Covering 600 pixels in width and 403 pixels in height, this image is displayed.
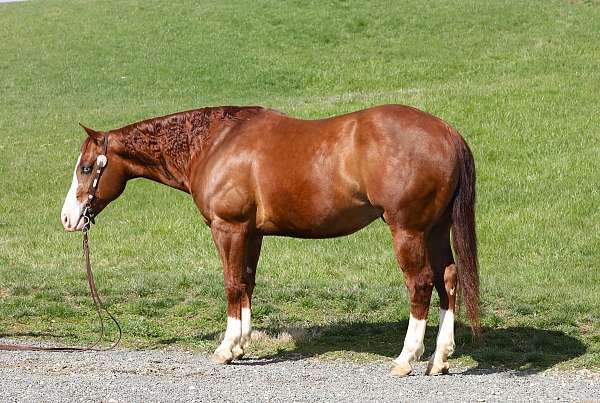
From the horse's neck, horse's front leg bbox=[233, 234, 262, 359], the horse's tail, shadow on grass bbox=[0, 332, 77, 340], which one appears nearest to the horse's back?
the horse's tail

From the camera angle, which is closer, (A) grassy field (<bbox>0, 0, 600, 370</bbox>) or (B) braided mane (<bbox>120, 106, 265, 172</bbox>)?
(B) braided mane (<bbox>120, 106, 265, 172</bbox>)

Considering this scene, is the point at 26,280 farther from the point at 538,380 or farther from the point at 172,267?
the point at 538,380

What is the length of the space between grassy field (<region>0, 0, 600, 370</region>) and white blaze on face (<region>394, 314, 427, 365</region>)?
2.55 feet

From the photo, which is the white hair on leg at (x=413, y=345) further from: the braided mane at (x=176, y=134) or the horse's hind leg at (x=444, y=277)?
the braided mane at (x=176, y=134)

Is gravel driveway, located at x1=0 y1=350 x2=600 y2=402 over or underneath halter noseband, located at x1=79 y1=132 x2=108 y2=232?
underneath

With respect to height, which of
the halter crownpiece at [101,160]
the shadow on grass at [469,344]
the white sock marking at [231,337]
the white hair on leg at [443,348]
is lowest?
the shadow on grass at [469,344]

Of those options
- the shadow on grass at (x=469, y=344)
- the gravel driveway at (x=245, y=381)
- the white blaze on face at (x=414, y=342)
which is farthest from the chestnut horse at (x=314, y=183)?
the shadow on grass at (x=469, y=344)

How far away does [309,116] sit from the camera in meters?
22.2

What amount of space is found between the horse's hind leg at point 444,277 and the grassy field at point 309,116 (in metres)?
0.60

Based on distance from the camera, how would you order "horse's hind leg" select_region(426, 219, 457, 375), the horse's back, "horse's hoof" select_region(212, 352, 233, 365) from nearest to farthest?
the horse's back
"horse's hind leg" select_region(426, 219, 457, 375)
"horse's hoof" select_region(212, 352, 233, 365)

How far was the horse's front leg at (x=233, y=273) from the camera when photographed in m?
8.45

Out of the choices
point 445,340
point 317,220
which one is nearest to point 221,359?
point 317,220

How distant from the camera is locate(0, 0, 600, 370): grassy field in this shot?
10.1m

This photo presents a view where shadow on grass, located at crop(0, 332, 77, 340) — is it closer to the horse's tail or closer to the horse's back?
the horse's back
